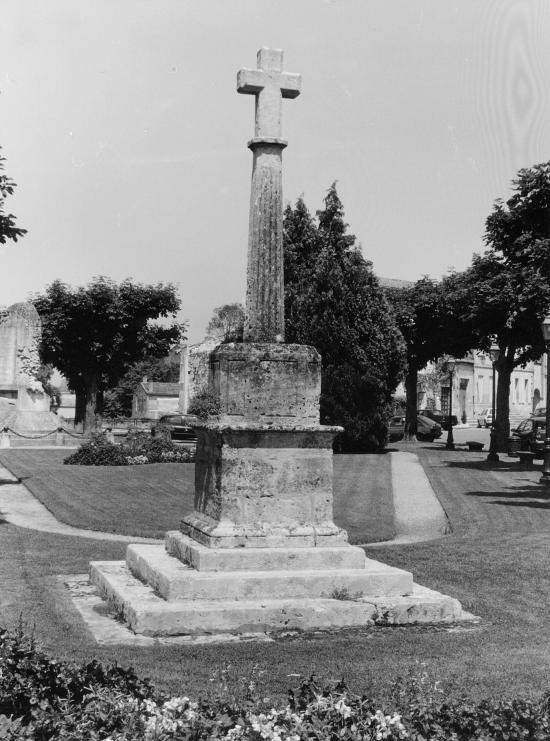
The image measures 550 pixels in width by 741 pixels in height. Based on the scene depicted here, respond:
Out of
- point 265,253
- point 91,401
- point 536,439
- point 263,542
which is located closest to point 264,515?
point 263,542

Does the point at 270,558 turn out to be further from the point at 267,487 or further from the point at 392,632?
the point at 392,632

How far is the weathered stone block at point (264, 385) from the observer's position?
8.80 meters

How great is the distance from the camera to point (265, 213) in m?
9.16

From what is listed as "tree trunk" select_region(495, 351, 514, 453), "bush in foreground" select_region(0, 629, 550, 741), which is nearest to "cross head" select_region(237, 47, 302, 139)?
"bush in foreground" select_region(0, 629, 550, 741)

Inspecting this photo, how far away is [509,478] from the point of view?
85.6ft

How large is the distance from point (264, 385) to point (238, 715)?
4.61m

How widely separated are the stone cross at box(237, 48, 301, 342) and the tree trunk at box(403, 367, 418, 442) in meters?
35.3

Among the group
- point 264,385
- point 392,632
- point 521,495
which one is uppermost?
point 264,385

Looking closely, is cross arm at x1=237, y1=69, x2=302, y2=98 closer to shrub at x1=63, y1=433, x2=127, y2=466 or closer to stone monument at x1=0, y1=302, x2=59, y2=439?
shrub at x1=63, y1=433, x2=127, y2=466

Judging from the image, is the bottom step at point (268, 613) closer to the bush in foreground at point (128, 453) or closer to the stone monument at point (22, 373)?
the bush in foreground at point (128, 453)

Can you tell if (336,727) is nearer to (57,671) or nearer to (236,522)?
(57,671)

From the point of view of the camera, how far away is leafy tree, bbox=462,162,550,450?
27402 mm

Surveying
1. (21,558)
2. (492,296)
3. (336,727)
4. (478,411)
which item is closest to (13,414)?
(492,296)

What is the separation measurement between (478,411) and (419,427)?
36.9 meters
